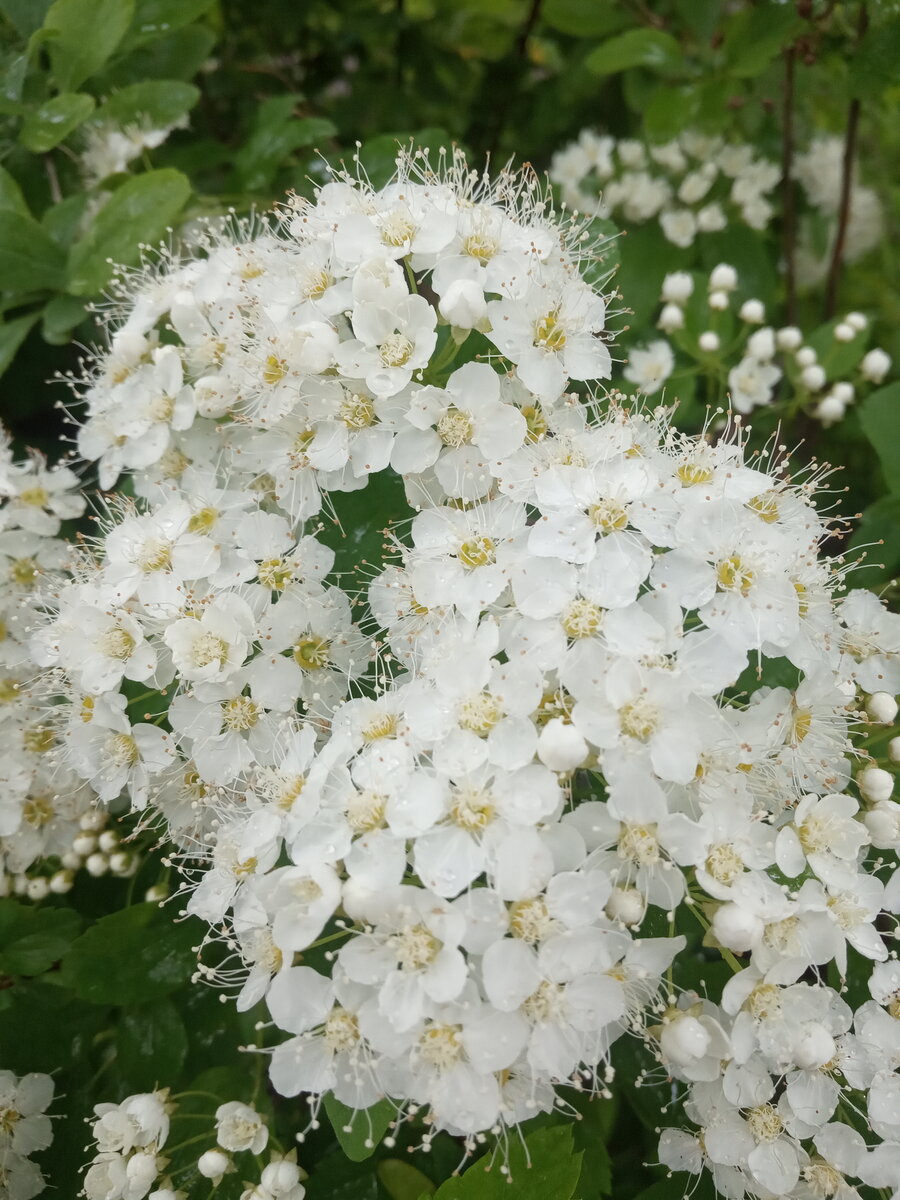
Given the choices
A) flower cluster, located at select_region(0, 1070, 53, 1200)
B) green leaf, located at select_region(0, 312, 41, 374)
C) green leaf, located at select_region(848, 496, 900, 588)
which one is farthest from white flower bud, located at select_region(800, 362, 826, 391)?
flower cluster, located at select_region(0, 1070, 53, 1200)

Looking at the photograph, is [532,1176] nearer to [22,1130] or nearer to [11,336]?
[22,1130]

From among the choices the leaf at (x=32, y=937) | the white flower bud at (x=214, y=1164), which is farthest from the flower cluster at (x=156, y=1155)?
the leaf at (x=32, y=937)

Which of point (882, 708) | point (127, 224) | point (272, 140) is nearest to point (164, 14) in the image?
→ point (272, 140)

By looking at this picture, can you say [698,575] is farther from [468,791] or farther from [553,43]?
[553,43]

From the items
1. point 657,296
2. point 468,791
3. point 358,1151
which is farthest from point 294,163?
point 358,1151

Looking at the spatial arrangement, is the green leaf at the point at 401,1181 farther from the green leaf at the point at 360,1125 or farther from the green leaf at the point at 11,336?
the green leaf at the point at 11,336

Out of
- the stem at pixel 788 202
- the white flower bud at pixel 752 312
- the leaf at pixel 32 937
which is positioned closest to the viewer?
the leaf at pixel 32 937
